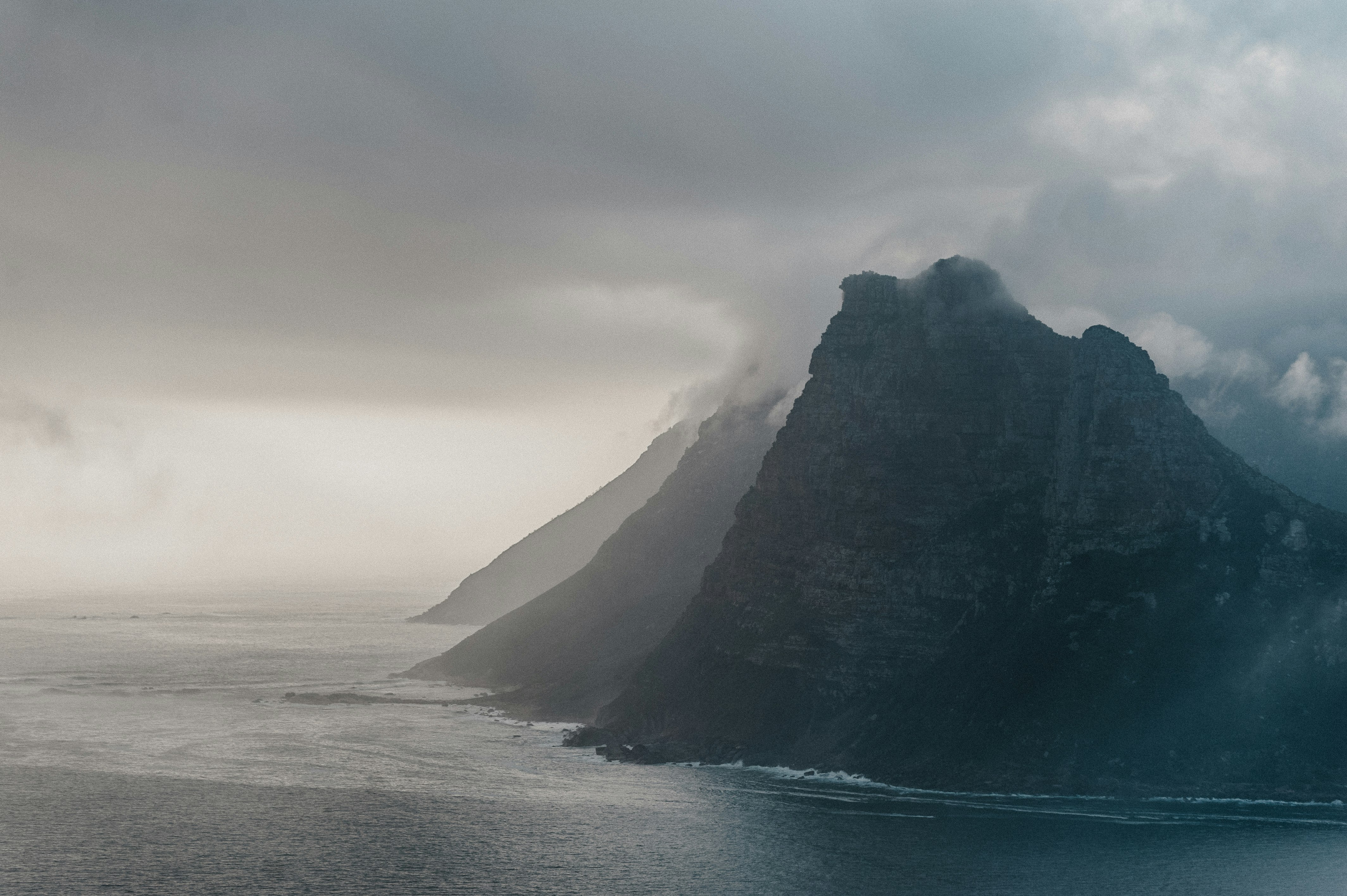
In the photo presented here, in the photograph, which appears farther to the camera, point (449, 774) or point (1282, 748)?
point (449, 774)

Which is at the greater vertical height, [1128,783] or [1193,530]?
[1193,530]

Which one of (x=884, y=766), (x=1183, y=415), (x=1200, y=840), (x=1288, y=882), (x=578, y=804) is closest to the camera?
(x=1288, y=882)

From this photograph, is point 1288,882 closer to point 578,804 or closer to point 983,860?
point 983,860

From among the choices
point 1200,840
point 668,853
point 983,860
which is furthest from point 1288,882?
point 668,853

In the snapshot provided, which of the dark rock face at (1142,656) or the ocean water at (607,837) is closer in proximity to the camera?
the ocean water at (607,837)

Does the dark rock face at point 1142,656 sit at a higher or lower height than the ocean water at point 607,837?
higher

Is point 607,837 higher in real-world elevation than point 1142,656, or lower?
lower

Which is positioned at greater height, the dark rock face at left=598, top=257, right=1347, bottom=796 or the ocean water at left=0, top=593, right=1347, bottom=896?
the dark rock face at left=598, top=257, right=1347, bottom=796

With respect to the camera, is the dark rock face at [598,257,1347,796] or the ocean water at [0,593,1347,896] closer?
the ocean water at [0,593,1347,896]

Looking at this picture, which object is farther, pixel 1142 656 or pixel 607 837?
pixel 1142 656

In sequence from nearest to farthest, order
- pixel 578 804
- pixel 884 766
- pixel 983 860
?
pixel 983 860 < pixel 578 804 < pixel 884 766

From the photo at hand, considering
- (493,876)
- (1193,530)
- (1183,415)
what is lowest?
(493,876)
